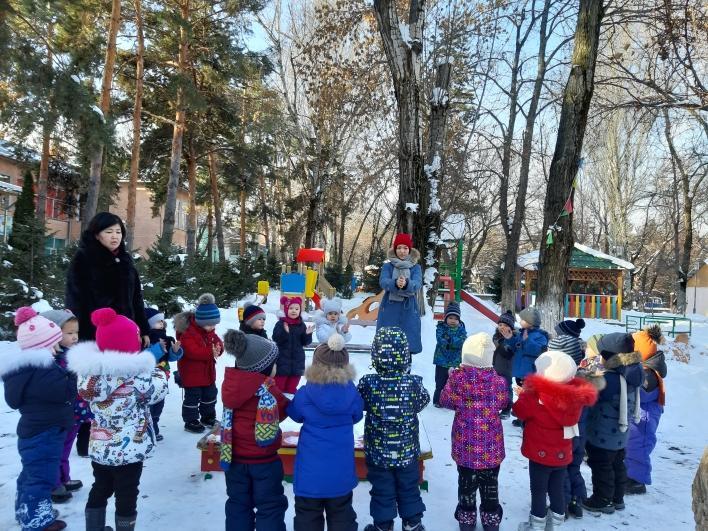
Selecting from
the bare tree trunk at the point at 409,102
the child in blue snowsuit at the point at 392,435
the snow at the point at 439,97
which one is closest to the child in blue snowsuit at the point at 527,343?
the child in blue snowsuit at the point at 392,435

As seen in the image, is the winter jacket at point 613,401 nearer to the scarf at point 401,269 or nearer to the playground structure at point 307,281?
the scarf at point 401,269

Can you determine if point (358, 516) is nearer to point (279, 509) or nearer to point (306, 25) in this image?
point (279, 509)

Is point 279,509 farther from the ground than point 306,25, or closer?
closer

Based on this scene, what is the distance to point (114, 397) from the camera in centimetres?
293

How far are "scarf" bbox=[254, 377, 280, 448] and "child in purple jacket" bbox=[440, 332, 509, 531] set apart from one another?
1157 mm

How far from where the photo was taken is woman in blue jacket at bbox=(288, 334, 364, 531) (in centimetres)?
289

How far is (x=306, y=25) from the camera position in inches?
894

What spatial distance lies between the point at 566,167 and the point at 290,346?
5239 millimetres

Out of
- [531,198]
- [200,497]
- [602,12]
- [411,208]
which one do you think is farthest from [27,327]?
[531,198]

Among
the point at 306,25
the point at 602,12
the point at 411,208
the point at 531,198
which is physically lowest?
the point at 411,208

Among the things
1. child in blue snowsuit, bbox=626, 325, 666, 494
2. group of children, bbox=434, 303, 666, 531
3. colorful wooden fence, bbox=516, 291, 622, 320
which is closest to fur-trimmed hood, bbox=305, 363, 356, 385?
group of children, bbox=434, 303, 666, 531

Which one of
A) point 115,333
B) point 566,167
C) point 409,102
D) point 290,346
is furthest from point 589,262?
point 115,333

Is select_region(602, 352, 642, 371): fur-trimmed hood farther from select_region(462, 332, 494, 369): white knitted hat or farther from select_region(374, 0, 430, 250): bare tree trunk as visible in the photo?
select_region(374, 0, 430, 250): bare tree trunk

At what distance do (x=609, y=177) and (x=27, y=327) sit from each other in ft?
99.9
